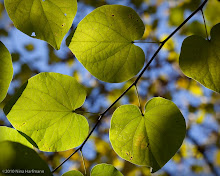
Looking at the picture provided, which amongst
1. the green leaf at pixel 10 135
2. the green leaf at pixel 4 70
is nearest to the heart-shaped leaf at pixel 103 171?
the green leaf at pixel 10 135

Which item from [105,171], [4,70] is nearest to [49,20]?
[4,70]

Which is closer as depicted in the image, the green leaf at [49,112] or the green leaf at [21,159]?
the green leaf at [21,159]

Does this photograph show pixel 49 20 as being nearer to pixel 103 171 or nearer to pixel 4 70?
pixel 4 70

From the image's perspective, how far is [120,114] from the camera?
Answer: 543 mm

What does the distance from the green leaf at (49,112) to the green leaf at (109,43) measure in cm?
Result: 8

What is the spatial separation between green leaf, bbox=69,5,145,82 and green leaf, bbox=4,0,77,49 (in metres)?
0.04

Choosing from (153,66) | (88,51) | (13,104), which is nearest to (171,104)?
(88,51)

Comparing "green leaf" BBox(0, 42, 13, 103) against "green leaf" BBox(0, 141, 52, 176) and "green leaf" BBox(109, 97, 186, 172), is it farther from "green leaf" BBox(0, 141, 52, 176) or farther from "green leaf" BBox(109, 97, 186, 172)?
"green leaf" BBox(109, 97, 186, 172)

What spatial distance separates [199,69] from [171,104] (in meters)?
0.10

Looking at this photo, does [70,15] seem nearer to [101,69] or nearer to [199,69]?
[101,69]

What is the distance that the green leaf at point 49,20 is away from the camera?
477 millimetres

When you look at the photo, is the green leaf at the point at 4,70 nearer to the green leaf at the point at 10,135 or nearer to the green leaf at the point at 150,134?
the green leaf at the point at 10,135

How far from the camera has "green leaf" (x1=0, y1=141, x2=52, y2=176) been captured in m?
0.40

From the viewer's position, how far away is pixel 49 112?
54 centimetres
